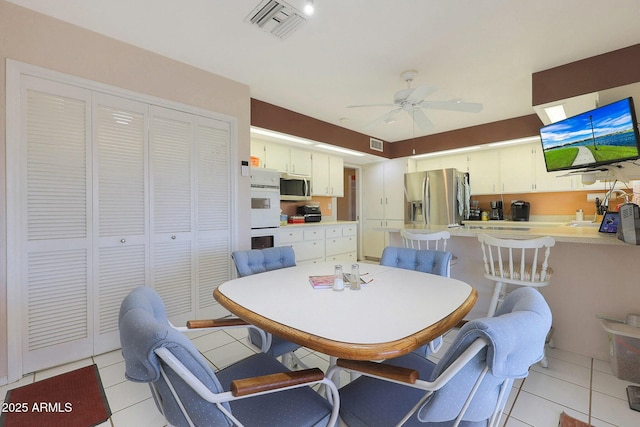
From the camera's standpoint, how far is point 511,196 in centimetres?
510

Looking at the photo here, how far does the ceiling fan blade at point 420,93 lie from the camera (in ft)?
7.85

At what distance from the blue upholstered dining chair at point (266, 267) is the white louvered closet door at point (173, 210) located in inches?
42.1

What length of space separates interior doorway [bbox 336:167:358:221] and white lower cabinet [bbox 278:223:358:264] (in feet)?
4.02

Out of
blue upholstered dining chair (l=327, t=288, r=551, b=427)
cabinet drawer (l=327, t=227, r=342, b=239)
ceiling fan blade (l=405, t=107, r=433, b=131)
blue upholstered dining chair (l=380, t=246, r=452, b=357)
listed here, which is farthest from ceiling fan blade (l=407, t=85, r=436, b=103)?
cabinet drawer (l=327, t=227, r=342, b=239)

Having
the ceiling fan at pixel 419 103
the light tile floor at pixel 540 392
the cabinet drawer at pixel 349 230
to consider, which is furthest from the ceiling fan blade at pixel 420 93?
the cabinet drawer at pixel 349 230

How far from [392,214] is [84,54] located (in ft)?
17.0

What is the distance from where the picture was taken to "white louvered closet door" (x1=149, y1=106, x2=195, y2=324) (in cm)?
265

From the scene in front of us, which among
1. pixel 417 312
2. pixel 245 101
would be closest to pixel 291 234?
pixel 245 101

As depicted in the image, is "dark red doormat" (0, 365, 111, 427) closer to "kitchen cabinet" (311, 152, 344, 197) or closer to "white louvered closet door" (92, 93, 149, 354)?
"white louvered closet door" (92, 93, 149, 354)

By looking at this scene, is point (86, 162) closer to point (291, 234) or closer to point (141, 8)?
point (141, 8)

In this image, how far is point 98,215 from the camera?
234 centimetres

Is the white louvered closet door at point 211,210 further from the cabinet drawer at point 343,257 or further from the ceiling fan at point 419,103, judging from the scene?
the cabinet drawer at point 343,257

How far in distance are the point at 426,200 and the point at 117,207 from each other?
4.68 meters

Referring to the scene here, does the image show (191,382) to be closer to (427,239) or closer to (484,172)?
(427,239)
